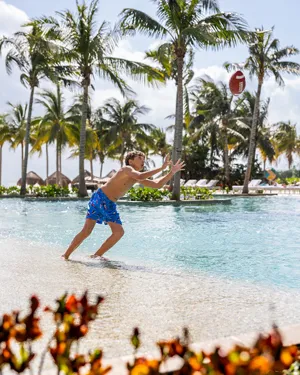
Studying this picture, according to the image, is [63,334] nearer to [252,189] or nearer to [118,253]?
[118,253]

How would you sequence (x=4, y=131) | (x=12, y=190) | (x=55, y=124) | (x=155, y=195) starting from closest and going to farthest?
(x=155, y=195)
(x=12, y=190)
(x=55, y=124)
(x=4, y=131)

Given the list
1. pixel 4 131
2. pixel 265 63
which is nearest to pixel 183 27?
pixel 265 63

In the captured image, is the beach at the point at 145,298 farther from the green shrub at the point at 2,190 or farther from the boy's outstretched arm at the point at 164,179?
the green shrub at the point at 2,190

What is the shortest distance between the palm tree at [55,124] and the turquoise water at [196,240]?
1773cm

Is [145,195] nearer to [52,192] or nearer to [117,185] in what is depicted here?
[52,192]

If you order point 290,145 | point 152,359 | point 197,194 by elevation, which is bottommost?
point 152,359

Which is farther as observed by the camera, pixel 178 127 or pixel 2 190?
pixel 2 190

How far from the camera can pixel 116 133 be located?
37.4m

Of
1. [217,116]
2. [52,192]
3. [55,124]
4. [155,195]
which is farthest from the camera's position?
[217,116]

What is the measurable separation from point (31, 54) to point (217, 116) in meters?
15.5

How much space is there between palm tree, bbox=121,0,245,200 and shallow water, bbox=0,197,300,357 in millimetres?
9568

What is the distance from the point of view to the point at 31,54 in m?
24.5

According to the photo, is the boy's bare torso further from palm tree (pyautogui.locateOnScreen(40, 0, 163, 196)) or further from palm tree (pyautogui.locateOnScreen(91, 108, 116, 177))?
palm tree (pyautogui.locateOnScreen(91, 108, 116, 177))

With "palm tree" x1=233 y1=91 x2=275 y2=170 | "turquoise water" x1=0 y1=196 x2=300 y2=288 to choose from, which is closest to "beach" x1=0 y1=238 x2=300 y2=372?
"turquoise water" x1=0 y1=196 x2=300 y2=288
